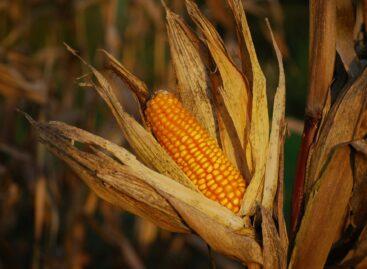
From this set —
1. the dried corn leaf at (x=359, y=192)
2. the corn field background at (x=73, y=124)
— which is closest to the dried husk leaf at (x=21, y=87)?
the corn field background at (x=73, y=124)

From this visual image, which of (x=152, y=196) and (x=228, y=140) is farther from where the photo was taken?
(x=228, y=140)

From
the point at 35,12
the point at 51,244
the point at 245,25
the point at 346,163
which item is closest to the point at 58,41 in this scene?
the point at 35,12

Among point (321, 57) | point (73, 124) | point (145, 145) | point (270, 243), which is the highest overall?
point (321, 57)

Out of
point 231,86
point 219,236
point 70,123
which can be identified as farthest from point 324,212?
point 70,123

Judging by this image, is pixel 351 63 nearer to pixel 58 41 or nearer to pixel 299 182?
pixel 299 182

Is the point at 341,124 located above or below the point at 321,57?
below

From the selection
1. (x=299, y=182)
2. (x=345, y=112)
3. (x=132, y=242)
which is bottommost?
(x=132, y=242)

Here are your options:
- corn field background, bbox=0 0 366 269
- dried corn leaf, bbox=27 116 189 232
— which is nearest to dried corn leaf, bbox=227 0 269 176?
dried corn leaf, bbox=27 116 189 232

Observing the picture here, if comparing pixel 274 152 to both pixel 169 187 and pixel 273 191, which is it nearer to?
pixel 273 191
